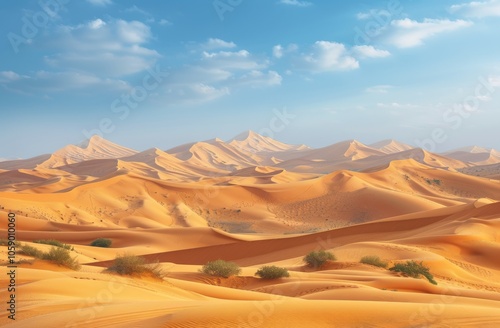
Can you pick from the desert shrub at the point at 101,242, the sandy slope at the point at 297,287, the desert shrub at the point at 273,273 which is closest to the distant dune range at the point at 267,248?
the sandy slope at the point at 297,287

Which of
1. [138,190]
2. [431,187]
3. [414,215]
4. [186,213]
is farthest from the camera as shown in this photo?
[431,187]

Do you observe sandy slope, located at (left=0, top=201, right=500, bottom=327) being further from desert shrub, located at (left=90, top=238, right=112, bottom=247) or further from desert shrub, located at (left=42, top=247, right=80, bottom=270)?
desert shrub, located at (left=90, top=238, right=112, bottom=247)

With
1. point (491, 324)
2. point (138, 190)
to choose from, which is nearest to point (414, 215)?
point (491, 324)

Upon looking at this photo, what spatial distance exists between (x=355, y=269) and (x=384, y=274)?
1.26 meters

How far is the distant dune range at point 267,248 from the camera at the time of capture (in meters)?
7.05

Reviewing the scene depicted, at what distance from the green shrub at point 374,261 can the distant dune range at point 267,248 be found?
0.41 m

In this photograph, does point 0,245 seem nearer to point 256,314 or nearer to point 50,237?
point 50,237

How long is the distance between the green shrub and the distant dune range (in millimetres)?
412

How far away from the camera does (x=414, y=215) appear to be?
29.2m

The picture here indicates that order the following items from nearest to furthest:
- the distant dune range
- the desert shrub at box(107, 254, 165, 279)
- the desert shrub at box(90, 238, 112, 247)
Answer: the distant dune range
the desert shrub at box(107, 254, 165, 279)
the desert shrub at box(90, 238, 112, 247)

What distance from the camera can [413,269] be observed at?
52.6 ft

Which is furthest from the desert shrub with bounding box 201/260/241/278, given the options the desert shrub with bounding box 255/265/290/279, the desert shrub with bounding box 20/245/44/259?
the desert shrub with bounding box 20/245/44/259

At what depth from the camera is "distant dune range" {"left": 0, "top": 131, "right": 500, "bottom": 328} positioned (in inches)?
277

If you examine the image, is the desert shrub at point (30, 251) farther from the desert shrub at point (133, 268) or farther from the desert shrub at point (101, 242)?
the desert shrub at point (101, 242)
